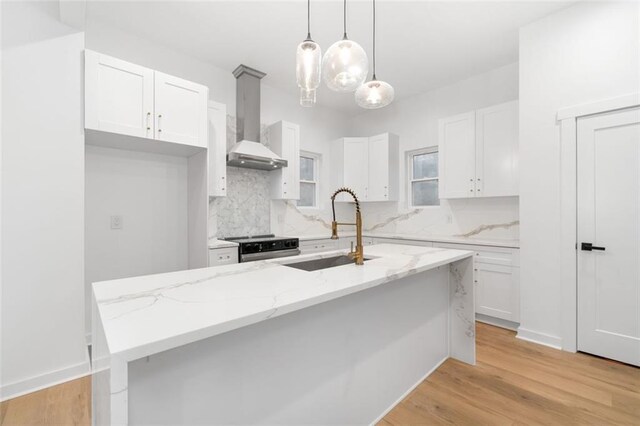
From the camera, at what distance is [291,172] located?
4113 mm

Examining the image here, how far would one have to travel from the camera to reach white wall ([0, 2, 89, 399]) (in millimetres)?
2068

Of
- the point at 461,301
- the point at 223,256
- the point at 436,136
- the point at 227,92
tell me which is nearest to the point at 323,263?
the point at 461,301

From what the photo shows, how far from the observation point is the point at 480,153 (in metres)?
3.51

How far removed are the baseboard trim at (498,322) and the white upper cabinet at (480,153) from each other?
4.48 ft

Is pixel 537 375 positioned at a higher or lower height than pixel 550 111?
lower

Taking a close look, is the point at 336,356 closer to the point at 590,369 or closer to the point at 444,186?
the point at 590,369

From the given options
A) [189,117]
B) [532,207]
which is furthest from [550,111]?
[189,117]

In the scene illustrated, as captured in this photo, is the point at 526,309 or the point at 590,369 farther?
the point at 526,309

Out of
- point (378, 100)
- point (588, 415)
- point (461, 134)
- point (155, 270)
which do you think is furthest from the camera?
point (461, 134)

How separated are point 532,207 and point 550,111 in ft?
2.91

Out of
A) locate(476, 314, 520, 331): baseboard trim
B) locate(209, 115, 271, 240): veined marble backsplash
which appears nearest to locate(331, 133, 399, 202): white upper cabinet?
locate(209, 115, 271, 240): veined marble backsplash

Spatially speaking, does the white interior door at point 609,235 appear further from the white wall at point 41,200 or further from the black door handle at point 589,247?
the white wall at point 41,200

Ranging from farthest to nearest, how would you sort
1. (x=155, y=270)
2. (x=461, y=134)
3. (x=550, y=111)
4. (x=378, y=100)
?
(x=461, y=134), (x=155, y=270), (x=550, y=111), (x=378, y=100)

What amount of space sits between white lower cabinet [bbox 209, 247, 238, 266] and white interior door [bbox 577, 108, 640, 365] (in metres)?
3.21
